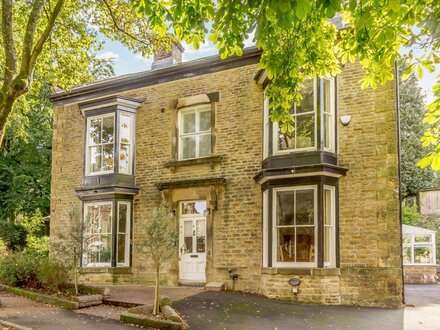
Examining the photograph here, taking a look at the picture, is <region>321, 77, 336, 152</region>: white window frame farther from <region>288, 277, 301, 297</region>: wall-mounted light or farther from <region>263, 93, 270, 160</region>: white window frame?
<region>288, 277, 301, 297</region>: wall-mounted light

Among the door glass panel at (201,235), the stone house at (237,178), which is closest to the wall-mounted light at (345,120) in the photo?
the stone house at (237,178)

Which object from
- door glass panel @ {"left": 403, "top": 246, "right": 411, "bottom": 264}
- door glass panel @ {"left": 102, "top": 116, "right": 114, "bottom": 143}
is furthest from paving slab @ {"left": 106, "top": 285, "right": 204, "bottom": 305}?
door glass panel @ {"left": 403, "top": 246, "right": 411, "bottom": 264}

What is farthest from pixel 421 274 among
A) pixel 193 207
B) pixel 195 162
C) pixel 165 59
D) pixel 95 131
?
pixel 95 131

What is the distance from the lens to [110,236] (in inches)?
642

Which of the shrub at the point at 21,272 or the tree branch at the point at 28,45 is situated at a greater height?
the tree branch at the point at 28,45

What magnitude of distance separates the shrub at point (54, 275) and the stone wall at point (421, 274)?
14.7 meters

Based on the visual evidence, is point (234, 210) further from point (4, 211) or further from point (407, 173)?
point (407, 173)

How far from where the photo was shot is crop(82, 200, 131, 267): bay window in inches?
636

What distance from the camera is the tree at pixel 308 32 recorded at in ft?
15.5

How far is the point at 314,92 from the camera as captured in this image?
13117mm

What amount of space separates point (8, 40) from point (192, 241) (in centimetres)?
879

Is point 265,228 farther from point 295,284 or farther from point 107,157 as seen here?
point 107,157

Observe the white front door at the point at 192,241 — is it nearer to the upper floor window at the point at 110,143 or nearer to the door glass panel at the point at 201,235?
the door glass panel at the point at 201,235

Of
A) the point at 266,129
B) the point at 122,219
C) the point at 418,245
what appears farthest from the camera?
the point at 418,245
